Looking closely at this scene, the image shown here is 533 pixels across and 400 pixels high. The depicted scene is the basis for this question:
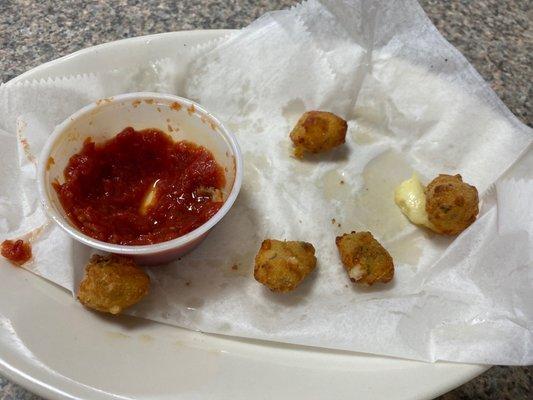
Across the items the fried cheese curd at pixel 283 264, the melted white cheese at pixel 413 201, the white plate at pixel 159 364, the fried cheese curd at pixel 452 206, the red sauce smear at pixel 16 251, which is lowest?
the white plate at pixel 159 364

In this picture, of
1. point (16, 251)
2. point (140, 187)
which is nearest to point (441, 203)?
point (140, 187)

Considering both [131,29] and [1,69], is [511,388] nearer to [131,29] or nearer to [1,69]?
[131,29]

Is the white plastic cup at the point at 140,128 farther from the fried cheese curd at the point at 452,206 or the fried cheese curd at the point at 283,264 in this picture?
the fried cheese curd at the point at 452,206

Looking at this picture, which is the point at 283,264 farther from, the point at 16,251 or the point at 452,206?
the point at 16,251

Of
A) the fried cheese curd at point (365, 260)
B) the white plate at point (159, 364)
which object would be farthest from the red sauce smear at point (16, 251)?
the fried cheese curd at point (365, 260)

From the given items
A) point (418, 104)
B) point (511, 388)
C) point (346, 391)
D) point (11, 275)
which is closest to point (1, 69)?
point (11, 275)

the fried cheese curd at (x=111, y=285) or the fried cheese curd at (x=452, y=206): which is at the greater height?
the fried cheese curd at (x=452, y=206)
